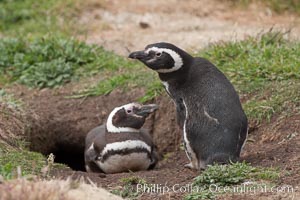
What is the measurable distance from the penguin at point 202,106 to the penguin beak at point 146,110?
102 cm

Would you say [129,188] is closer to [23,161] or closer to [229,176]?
[229,176]

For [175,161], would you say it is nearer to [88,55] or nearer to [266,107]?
[266,107]

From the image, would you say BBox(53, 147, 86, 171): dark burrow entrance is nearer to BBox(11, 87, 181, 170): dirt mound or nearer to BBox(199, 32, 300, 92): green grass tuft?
BBox(11, 87, 181, 170): dirt mound

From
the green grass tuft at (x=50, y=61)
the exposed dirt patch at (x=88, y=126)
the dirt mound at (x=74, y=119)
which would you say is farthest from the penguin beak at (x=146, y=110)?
the green grass tuft at (x=50, y=61)

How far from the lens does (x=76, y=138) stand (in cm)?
1058

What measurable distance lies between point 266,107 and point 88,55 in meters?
3.31

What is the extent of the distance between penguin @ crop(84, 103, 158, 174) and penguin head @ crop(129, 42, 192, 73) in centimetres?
114

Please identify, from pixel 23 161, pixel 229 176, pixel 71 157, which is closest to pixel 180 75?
pixel 229 176

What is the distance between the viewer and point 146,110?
911 cm

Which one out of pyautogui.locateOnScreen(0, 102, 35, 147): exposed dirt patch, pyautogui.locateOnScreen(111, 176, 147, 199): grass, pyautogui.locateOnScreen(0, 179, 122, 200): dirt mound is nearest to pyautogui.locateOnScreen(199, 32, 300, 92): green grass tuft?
pyautogui.locateOnScreen(0, 102, 35, 147): exposed dirt patch

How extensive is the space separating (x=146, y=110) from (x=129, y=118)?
0.64 ft

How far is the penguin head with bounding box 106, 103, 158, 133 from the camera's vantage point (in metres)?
8.99

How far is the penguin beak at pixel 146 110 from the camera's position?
29.8ft

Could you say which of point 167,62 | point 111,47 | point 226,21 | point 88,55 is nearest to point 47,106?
point 88,55
